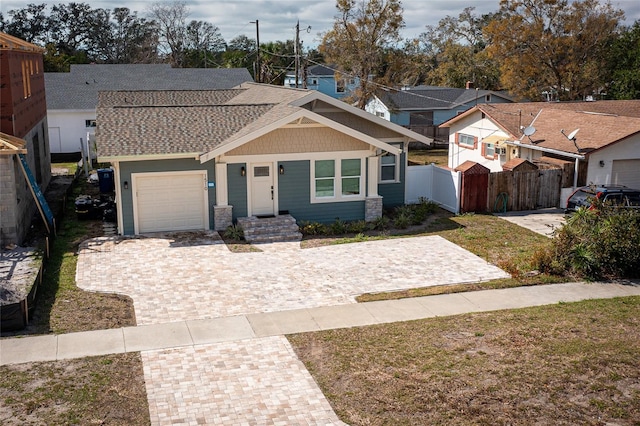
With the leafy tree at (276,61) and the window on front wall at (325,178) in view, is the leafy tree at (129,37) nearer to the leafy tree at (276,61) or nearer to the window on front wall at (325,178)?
the leafy tree at (276,61)

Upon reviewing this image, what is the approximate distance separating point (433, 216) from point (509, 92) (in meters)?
30.0

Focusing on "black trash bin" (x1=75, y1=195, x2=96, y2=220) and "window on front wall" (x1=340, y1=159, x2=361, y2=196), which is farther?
"black trash bin" (x1=75, y1=195, x2=96, y2=220)

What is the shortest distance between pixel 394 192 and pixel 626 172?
10.2 metres

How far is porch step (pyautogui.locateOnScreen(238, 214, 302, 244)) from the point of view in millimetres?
21303

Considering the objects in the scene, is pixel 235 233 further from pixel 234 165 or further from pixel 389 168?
pixel 389 168

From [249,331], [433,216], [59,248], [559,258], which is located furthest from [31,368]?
[433,216]

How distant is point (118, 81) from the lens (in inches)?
1779

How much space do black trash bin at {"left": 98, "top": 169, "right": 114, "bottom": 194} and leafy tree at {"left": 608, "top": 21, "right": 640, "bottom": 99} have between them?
39.2 metres

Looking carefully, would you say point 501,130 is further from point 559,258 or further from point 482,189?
point 559,258

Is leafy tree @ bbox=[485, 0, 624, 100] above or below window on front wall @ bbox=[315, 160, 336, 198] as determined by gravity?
above

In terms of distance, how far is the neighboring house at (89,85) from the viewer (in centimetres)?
4053

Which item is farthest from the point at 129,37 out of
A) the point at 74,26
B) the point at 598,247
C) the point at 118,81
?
the point at 598,247

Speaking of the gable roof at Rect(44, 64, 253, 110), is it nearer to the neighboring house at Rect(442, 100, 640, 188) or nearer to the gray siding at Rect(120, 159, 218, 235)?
the neighboring house at Rect(442, 100, 640, 188)

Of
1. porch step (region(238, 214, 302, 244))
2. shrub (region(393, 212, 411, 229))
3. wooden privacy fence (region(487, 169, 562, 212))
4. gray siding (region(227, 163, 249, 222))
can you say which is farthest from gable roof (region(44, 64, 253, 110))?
wooden privacy fence (region(487, 169, 562, 212))
